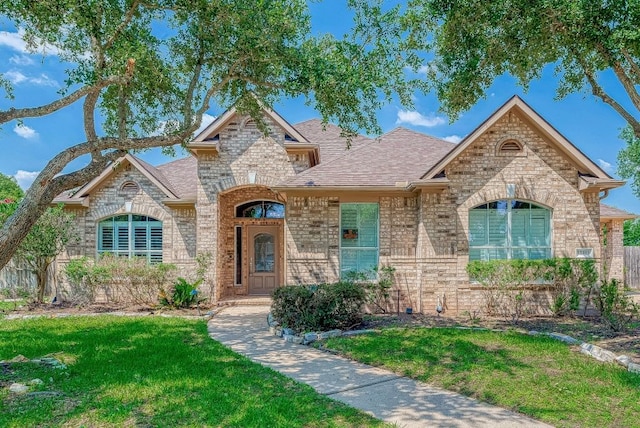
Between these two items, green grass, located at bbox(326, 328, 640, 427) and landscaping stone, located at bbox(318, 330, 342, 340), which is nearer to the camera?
green grass, located at bbox(326, 328, 640, 427)

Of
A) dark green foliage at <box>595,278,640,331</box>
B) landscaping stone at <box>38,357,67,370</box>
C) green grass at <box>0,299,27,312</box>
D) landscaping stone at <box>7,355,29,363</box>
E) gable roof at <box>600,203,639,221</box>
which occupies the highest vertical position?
gable roof at <box>600,203,639,221</box>

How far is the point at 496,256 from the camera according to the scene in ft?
35.8

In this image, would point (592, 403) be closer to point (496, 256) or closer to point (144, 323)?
point (496, 256)

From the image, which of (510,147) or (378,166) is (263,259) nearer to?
(378,166)

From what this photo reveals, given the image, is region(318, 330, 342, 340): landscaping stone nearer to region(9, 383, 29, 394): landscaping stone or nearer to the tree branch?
region(9, 383, 29, 394): landscaping stone

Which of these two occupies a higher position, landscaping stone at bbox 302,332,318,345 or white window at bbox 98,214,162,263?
white window at bbox 98,214,162,263

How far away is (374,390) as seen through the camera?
5.09 metres

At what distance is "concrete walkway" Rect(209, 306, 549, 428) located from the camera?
424 cm

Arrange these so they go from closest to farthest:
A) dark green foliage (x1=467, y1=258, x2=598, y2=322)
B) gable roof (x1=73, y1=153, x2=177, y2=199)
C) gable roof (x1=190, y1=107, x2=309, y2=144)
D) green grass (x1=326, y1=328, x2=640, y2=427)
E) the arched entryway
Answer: green grass (x1=326, y1=328, x2=640, y2=427) → dark green foliage (x1=467, y1=258, x2=598, y2=322) → gable roof (x1=190, y1=107, x2=309, y2=144) → gable roof (x1=73, y1=153, x2=177, y2=199) → the arched entryway

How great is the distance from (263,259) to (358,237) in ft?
14.3

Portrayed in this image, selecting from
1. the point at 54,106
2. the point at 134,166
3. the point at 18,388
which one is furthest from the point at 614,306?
the point at 134,166

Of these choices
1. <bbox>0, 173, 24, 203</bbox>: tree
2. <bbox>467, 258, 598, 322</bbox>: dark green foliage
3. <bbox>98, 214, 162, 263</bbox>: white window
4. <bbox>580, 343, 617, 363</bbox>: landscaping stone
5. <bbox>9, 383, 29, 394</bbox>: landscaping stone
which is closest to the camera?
<bbox>9, 383, 29, 394</bbox>: landscaping stone

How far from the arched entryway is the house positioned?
15cm

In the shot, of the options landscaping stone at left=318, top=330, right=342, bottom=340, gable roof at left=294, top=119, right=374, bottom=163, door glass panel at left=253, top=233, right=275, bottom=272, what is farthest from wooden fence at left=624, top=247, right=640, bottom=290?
landscaping stone at left=318, top=330, right=342, bottom=340
